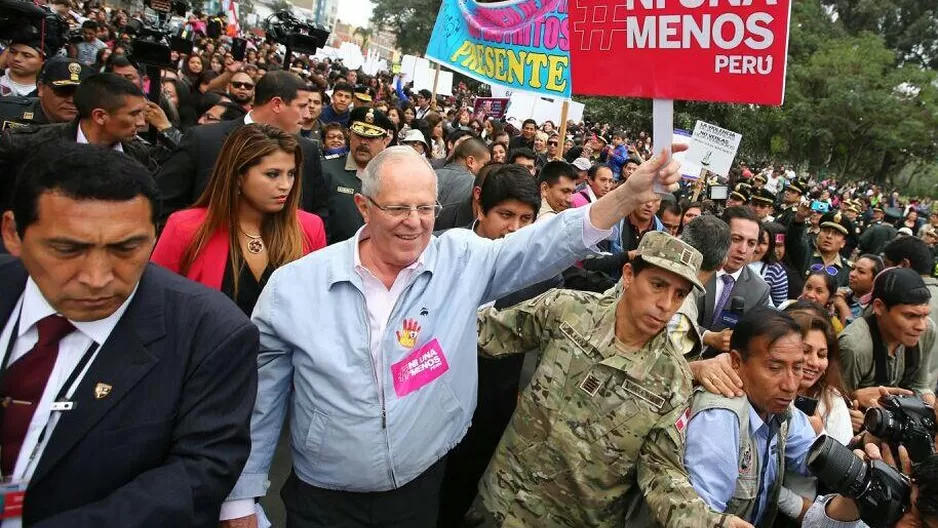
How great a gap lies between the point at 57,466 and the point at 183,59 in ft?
38.1

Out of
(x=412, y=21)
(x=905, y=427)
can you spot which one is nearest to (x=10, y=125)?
(x=905, y=427)

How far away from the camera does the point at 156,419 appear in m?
1.54

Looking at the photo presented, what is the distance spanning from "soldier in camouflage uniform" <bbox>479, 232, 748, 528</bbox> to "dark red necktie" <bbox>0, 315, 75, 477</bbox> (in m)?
1.57

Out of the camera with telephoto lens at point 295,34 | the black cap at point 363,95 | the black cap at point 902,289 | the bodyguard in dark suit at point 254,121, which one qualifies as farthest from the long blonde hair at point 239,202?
the black cap at point 363,95

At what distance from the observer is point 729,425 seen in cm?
221

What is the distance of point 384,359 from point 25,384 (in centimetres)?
92

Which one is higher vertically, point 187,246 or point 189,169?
point 189,169

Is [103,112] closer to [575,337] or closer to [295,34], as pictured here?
A: [575,337]

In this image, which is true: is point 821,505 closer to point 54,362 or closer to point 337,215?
point 54,362

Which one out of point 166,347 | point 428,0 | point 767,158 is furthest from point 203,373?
point 428,0

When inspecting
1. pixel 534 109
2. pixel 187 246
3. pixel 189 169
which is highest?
pixel 534 109

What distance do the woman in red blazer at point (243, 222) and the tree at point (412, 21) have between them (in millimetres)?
42916

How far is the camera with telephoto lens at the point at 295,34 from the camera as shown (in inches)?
277

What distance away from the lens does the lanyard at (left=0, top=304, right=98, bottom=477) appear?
1.44m
